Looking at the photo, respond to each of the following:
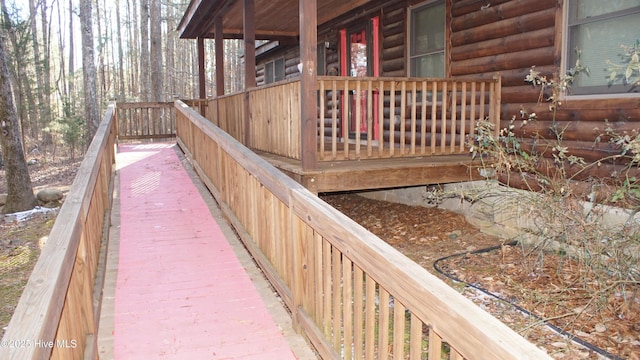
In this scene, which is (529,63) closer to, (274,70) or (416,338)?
(416,338)

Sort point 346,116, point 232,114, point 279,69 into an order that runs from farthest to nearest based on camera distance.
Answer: point 279,69
point 232,114
point 346,116

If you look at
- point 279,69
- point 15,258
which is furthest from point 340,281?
point 279,69

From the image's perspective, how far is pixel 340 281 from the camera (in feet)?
12.0

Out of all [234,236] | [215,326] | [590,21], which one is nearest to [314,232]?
[215,326]

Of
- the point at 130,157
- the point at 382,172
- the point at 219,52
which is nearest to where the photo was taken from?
the point at 382,172

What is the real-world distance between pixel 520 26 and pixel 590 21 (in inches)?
40.1

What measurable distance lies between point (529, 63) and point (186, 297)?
191 inches

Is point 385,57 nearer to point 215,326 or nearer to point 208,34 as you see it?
point 208,34

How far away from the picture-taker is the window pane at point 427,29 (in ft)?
25.6

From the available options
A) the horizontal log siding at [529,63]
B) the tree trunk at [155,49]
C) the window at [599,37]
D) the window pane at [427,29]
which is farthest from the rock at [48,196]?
the window at [599,37]

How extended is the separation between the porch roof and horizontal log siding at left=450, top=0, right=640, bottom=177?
2.30 meters

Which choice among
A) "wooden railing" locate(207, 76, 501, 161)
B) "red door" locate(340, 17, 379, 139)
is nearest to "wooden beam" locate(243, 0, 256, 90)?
"wooden railing" locate(207, 76, 501, 161)

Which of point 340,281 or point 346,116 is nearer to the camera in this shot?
point 340,281

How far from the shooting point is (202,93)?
13.8 meters
